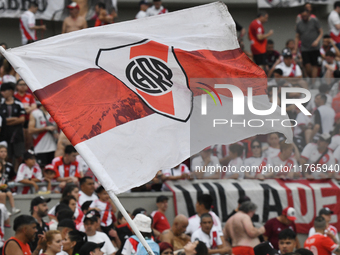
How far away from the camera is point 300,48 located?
16.3 m

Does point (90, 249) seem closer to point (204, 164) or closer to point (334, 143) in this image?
point (204, 164)

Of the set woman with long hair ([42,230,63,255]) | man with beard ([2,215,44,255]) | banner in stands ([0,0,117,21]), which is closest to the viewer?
woman with long hair ([42,230,63,255])

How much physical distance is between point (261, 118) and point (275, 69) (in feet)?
30.7

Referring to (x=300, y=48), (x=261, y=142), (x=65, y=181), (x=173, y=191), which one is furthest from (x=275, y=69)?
(x=65, y=181)

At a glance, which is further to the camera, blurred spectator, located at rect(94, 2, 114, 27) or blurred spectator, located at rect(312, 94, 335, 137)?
blurred spectator, located at rect(94, 2, 114, 27)

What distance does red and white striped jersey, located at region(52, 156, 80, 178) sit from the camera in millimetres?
10289

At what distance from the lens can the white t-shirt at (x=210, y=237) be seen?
28.3ft

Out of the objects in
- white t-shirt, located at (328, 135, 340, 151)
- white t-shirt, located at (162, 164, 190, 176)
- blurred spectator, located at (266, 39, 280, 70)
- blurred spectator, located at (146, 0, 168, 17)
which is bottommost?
white t-shirt, located at (162, 164, 190, 176)

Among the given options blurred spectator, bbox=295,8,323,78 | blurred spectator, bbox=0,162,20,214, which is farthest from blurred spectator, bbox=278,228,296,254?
blurred spectator, bbox=295,8,323,78

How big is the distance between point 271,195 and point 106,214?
346 centimetres

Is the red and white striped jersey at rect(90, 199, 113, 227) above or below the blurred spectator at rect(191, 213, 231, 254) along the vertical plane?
above

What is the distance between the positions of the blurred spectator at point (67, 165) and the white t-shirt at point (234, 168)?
113 inches

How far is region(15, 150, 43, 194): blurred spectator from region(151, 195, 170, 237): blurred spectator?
194cm

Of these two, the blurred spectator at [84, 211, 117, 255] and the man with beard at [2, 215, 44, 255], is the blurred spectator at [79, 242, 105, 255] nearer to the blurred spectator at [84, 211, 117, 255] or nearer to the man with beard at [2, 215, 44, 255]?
the man with beard at [2, 215, 44, 255]
